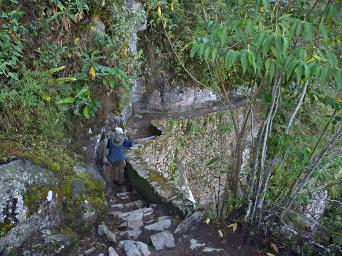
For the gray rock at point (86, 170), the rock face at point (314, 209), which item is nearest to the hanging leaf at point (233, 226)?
the rock face at point (314, 209)

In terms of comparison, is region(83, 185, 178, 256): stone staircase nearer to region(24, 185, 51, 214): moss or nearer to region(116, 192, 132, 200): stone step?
region(116, 192, 132, 200): stone step

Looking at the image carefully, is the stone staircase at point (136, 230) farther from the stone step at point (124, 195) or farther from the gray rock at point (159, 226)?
the stone step at point (124, 195)

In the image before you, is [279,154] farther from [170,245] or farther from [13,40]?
[13,40]

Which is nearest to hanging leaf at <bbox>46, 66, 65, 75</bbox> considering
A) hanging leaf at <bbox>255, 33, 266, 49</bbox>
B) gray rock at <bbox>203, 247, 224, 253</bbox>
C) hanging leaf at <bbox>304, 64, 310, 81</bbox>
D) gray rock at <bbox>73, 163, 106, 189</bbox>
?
gray rock at <bbox>73, 163, 106, 189</bbox>

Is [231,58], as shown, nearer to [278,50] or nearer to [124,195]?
[278,50]

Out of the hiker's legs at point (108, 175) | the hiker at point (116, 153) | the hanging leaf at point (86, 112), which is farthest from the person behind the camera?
the hiker's legs at point (108, 175)

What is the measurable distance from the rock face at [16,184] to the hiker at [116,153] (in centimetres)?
265

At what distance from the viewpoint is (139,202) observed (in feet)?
21.1

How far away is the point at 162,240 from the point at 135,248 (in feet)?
1.27

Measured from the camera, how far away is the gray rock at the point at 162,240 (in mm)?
4641

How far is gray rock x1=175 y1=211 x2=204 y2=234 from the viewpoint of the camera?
16.1ft

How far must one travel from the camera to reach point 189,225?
4910 millimetres

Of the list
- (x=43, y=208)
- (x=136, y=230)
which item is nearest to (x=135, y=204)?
(x=136, y=230)

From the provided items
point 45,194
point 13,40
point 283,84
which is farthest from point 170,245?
point 13,40
